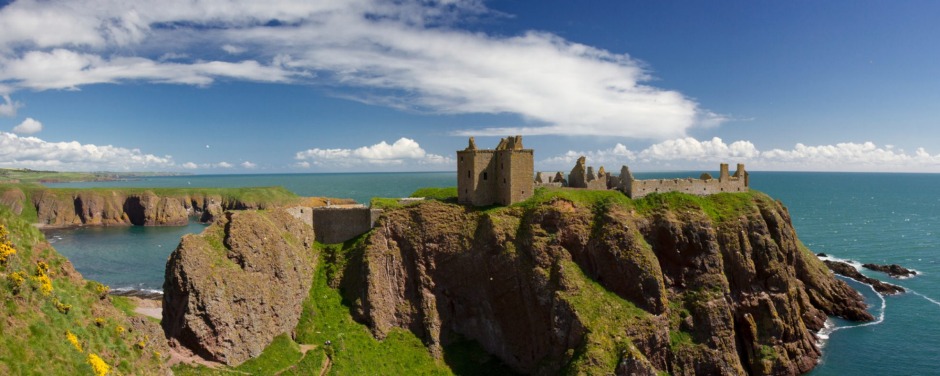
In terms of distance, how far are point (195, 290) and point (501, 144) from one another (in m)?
36.4

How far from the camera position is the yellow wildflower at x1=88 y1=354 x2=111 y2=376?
2128cm

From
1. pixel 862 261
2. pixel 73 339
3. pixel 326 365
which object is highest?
pixel 73 339

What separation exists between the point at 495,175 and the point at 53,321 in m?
45.0

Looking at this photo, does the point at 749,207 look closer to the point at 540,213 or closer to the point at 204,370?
the point at 540,213

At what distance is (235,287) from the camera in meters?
46.1

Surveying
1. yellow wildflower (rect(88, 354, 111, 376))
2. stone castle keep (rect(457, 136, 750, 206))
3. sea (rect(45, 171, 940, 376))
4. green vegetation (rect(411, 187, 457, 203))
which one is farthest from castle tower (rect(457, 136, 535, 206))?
yellow wildflower (rect(88, 354, 111, 376))

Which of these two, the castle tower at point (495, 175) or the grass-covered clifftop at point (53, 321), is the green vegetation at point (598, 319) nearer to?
the castle tower at point (495, 175)

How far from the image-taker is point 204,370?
Answer: 135ft

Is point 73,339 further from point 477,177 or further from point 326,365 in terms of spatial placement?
point 477,177

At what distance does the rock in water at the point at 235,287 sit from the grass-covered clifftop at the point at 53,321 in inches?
655

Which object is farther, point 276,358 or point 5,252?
point 276,358

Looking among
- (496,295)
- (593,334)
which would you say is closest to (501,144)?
(496,295)

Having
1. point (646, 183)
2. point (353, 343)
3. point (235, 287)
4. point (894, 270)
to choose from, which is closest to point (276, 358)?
point (235, 287)

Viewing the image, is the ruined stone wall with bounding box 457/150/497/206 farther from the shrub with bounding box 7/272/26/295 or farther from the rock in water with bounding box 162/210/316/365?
the shrub with bounding box 7/272/26/295
